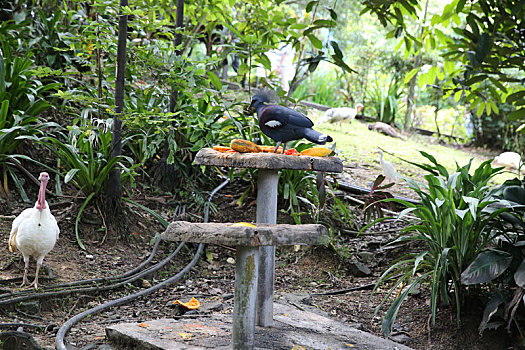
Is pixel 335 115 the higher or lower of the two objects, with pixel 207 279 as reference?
higher

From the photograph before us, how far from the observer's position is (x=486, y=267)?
9.76 ft

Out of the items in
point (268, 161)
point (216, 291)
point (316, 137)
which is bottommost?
point (216, 291)

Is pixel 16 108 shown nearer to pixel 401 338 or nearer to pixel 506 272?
pixel 401 338

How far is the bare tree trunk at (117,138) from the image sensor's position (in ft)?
12.7

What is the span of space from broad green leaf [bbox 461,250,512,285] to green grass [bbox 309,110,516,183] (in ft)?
8.97

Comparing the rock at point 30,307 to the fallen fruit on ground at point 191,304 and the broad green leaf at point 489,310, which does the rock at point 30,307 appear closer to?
the fallen fruit on ground at point 191,304

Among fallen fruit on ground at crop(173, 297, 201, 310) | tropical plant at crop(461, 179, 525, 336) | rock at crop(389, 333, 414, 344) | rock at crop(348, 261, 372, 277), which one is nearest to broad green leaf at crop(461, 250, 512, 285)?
tropical plant at crop(461, 179, 525, 336)

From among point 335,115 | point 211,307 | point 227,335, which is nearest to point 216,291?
point 211,307

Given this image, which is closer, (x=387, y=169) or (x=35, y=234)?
(x=35, y=234)

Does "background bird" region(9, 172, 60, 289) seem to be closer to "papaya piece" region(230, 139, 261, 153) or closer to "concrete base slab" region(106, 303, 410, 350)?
"concrete base slab" region(106, 303, 410, 350)

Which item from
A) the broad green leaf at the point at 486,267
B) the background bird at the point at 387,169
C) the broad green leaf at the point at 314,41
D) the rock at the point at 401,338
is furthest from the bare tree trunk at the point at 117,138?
the broad green leaf at the point at 486,267

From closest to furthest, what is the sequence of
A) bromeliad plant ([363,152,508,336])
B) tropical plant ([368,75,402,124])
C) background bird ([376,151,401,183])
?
bromeliad plant ([363,152,508,336])
background bird ([376,151,401,183])
tropical plant ([368,75,402,124])

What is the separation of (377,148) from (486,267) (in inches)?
176

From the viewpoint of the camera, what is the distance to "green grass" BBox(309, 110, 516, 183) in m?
6.49
